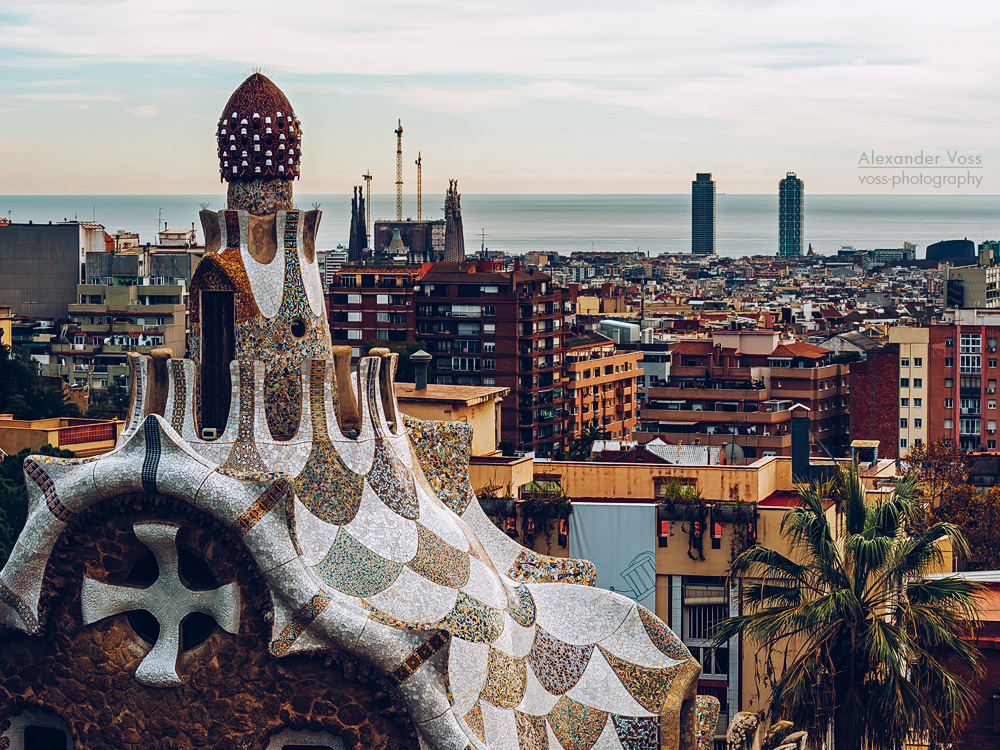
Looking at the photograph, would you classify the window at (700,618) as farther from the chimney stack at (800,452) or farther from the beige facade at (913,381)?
the beige facade at (913,381)

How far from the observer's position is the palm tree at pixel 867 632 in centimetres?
1808

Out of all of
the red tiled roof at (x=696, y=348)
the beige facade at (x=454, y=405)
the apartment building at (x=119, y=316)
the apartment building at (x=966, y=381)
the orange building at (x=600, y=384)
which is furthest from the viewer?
the apartment building at (x=119, y=316)

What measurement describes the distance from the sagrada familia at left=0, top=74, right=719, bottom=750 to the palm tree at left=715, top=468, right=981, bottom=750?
169cm

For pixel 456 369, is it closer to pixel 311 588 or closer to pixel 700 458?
pixel 700 458

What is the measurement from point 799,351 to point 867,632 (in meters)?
78.3

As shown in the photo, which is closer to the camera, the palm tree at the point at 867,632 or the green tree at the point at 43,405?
the palm tree at the point at 867,632

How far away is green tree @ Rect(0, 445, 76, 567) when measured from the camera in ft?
119

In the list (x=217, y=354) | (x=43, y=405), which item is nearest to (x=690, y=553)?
(x=217, y=354)

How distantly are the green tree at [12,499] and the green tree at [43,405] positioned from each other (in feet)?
36.1

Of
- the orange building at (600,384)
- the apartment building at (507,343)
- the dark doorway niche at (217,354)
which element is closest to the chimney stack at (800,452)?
the dark doorway niche at (217,354)

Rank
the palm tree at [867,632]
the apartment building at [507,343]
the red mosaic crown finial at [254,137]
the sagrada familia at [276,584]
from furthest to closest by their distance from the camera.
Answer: the apartment building at [507,343]
the palm tree at [867,632]
the red mosaic crown finial at [254,137]
the sagrada familia at [276,584]

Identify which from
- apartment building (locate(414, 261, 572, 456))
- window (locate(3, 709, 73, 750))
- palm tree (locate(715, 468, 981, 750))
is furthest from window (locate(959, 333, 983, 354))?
window (locate(3, 709, 73, 750))

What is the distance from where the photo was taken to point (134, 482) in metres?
14.9

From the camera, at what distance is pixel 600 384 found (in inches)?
4060
